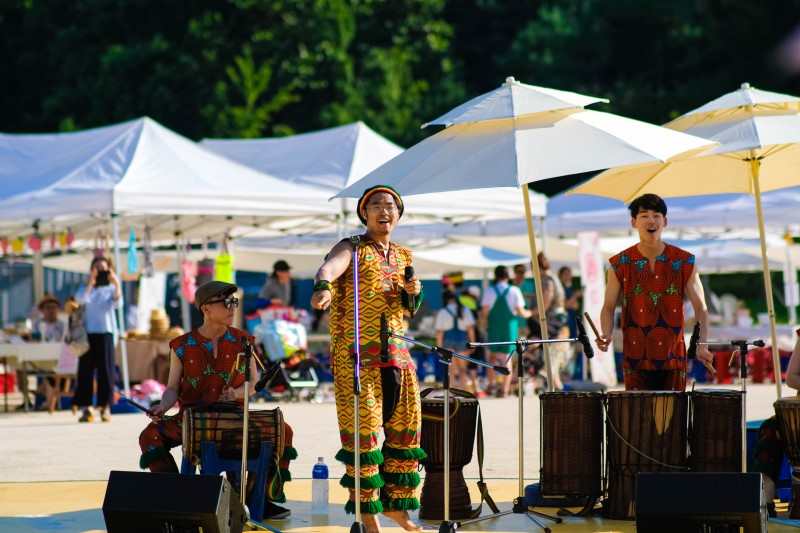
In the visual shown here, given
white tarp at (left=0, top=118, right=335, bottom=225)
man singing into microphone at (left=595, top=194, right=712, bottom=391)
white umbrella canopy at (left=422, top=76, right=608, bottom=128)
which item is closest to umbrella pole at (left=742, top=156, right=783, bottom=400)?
man singing into microphone at (left=595, top=194, right=712, bottom=391)

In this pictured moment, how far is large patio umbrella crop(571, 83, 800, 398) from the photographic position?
27.4ft

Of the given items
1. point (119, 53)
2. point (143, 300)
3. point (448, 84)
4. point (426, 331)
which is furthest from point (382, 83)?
point (143, 300)

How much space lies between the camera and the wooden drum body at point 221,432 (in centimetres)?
748

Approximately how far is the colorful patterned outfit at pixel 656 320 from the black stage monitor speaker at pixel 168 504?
2.67 metres

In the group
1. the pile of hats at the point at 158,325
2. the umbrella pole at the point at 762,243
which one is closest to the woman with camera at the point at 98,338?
the pile of hats at the point at 158,325

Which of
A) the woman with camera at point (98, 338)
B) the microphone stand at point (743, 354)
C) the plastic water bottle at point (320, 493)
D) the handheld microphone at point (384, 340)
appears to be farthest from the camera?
the woman with camera at point (98, 338)

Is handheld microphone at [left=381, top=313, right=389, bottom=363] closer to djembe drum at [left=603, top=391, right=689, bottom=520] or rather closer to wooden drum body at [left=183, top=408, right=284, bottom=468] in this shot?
wooden drum body at [left=183, top=408, right=284, bottom=468]

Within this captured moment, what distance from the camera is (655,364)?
25.6ft

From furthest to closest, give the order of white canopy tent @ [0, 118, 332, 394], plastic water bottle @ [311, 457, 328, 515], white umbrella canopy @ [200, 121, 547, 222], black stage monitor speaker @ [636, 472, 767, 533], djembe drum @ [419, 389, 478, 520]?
white umbrella canopy @ [200, 121, 547, 222], white canopy tent @ [0, 118, 332, 394], plastic water bottle @ [311, 457, 328, 515], djembe drum @ [419, 389, 478, 520], black stage monitor speaker @ [636, 472, 767, 533]

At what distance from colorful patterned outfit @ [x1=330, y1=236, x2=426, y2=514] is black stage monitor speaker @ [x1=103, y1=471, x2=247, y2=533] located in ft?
2.69

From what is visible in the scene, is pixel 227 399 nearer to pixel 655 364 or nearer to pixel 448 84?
pixel 655 364

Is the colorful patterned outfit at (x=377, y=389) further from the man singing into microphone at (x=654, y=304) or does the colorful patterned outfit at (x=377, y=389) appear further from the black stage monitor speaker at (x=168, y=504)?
the man singing into microphone at (x=654, y=304)

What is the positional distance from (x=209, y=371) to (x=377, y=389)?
1.27 m

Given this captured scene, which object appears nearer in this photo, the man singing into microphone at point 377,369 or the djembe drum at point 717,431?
the man singing into microphone at point 377,369
